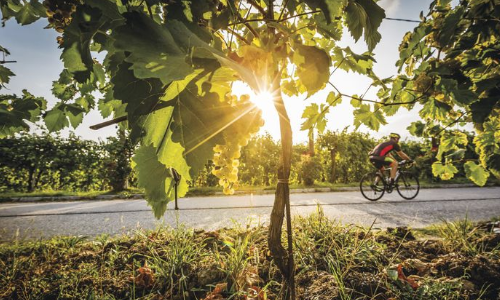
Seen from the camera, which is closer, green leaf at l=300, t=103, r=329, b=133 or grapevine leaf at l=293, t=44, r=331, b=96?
grapevine leaf at l=293, t=44, r=331, b=96

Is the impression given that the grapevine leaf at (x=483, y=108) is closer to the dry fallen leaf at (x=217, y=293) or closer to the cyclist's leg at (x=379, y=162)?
the dry fallen leaf at (x=217, y=293)

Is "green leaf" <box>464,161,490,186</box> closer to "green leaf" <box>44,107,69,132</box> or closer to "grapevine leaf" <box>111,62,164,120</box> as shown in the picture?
"grapevine leaf" <box>111,62,164,120</box>

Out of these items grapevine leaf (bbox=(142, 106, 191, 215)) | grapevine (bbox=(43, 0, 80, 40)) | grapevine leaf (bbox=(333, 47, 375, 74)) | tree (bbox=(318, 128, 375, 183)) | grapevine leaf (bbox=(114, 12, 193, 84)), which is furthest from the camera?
tree (bbox=(318, 128, 375, 183))

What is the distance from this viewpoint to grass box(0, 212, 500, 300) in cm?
155

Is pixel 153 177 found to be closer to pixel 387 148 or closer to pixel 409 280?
pixel 409 280

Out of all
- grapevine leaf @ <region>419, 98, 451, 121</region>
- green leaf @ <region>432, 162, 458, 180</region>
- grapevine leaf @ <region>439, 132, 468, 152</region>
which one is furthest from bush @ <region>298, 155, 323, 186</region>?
grapevine leaf @ <region>419, 98, 451, 121</region>

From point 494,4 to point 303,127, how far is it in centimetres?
125

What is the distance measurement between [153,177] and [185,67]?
0.77 metres

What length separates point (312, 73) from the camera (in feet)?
2.75

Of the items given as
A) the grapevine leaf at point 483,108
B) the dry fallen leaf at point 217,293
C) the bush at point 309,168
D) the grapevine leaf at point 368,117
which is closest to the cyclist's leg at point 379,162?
the bush at point 309,168

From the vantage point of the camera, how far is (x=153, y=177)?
110 centimetres

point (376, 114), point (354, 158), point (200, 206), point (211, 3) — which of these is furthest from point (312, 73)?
point (354, 158)

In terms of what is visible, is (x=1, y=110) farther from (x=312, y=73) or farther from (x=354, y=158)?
(x=354, y=158)

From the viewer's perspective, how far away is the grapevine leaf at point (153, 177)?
1061 millimetres
